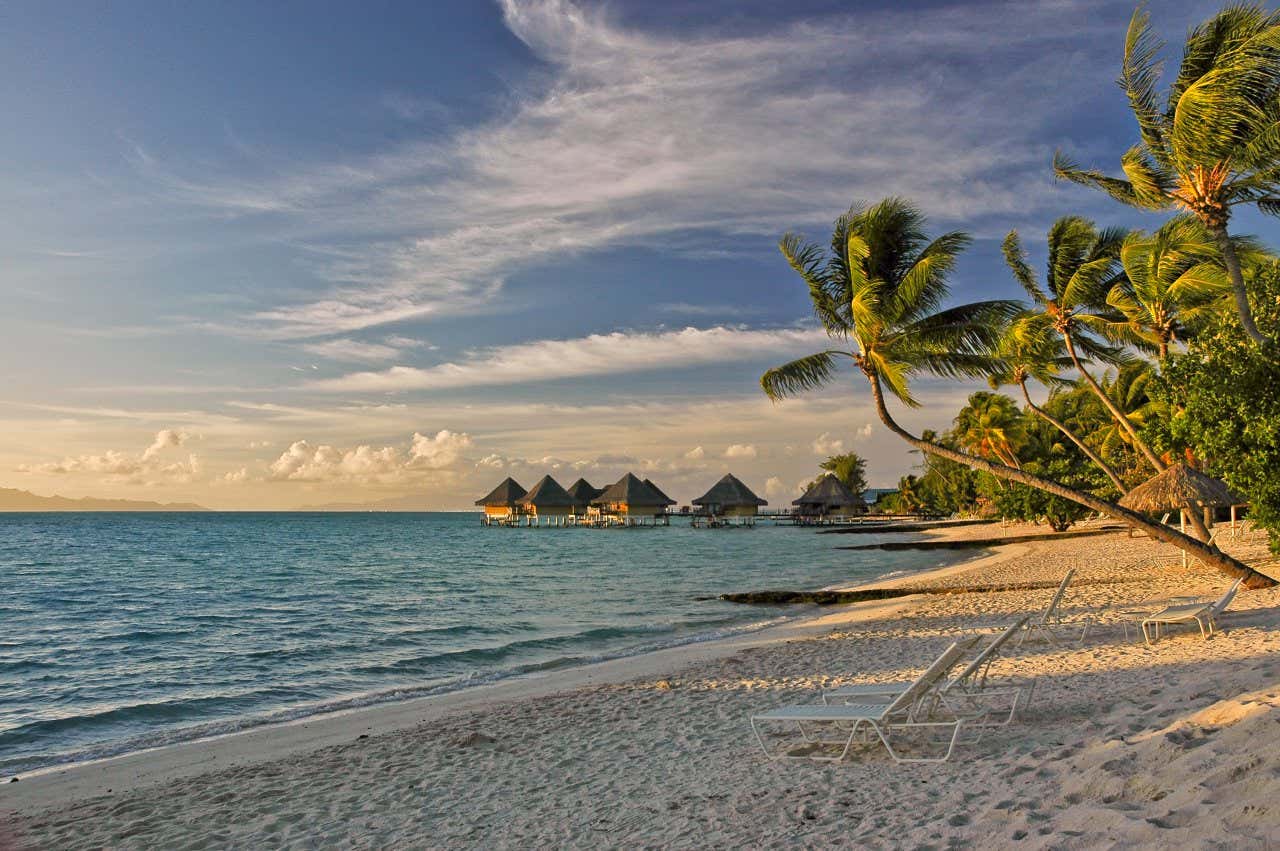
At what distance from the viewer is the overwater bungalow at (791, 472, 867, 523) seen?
75.2m

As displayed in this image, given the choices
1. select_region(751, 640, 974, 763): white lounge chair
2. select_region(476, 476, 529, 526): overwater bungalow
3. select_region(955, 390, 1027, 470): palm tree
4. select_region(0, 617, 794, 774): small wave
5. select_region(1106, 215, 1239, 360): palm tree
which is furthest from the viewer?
select_region(476, 476, 529, 526): overwater bungalow

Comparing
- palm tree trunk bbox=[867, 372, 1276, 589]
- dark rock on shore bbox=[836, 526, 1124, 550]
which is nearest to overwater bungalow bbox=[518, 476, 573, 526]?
dark rock on shore bbox=[836, 526, 1124, 550]

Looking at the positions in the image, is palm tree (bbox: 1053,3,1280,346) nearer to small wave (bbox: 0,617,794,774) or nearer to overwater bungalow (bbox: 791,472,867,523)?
small wave (bbox: 0,617,794,774)

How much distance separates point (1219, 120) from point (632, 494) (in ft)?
211

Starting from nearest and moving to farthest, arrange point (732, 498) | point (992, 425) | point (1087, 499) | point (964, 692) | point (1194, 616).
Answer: point (964, 692) → point (1194, 616) → point (1087, 499) → point (992, 425) → point (732, 498)

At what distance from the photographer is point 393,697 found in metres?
10.5

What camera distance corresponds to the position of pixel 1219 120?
32.8ft

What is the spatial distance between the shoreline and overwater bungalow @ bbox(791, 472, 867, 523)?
6296 cm

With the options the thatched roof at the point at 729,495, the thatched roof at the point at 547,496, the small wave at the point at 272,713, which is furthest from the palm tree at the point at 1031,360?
the thatched roof at the point at 547,496

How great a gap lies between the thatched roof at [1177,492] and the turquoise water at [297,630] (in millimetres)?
7414

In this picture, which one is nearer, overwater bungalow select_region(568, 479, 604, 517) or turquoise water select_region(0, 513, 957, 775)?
turquoise water select_region(0, 513, 957, 775)

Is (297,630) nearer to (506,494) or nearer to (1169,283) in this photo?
(1169,283)

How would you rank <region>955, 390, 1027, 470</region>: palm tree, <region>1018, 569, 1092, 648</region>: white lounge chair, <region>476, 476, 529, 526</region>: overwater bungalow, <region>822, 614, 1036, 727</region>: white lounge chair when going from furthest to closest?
<region>476, 476, 529, 526</region>: overwater bungalow, <region>955, 390, 1027, 470</region>: palm tree, <region>1018, 569, 1092, 648</region>: white lounge chair, <region>822, 614, 1036, 727</region>: white lounge chair

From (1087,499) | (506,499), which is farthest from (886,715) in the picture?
(506,499)
